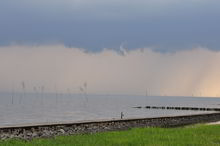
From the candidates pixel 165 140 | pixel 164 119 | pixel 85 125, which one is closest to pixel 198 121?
pixel 164 119

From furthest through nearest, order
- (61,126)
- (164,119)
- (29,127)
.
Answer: (164,119) < (61,126) < (29,127)

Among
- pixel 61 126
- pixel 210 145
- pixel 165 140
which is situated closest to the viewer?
pixel 210 145

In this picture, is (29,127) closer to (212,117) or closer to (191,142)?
(191,142)

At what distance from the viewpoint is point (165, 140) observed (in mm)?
24281

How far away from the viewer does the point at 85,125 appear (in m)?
40.8

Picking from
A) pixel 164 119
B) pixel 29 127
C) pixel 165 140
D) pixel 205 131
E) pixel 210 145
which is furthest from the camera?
pixel 164 119

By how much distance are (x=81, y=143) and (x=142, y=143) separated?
3.78m

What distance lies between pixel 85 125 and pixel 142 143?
61.1 ft

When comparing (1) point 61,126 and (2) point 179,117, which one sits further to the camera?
(2) point 179,117

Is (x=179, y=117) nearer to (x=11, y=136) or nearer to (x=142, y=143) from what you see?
(x=11, y=136)

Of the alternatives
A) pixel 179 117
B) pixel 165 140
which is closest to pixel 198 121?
pixel 179 117

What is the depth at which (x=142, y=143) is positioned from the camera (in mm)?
22844

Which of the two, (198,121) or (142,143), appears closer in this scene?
(142,143)

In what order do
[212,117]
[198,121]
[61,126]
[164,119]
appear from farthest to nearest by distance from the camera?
[212,117] → [198,121] → [164,119] → [61,126]
